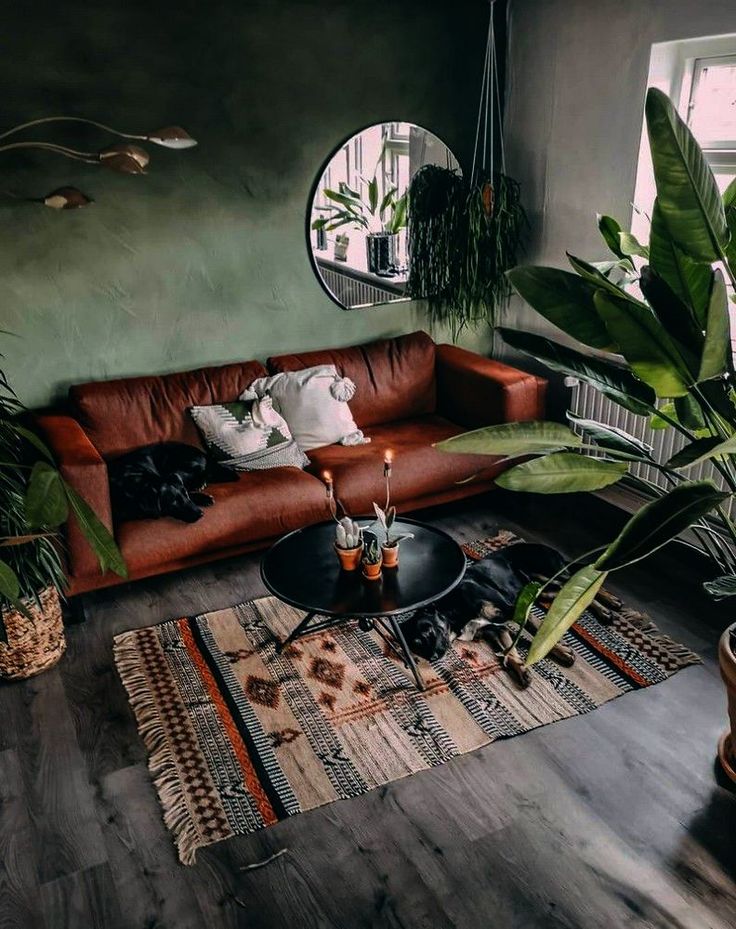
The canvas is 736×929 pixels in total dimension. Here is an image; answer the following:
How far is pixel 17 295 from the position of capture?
354 centimetres

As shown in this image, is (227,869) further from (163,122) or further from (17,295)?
(163,122)

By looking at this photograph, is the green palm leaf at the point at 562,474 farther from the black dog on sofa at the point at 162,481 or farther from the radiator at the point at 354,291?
the radiator at the point at 354,291

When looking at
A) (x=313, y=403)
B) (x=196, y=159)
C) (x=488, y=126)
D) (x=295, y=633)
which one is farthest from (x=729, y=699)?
(x=488, y=126)

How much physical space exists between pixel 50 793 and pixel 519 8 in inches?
160

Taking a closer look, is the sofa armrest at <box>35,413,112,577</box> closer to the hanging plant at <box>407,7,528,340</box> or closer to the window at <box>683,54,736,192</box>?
the hanging plant at <box>407,7,528,340</box>

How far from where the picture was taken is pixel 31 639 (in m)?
2.80

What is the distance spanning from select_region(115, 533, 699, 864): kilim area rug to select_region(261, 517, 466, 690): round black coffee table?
122mm

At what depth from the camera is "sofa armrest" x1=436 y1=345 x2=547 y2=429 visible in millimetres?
3848

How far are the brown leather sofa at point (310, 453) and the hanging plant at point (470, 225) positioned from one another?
1.07ft

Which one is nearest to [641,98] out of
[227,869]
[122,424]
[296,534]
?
[296,534]

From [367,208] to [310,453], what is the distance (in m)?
1.34

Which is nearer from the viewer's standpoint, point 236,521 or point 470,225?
point 236,521

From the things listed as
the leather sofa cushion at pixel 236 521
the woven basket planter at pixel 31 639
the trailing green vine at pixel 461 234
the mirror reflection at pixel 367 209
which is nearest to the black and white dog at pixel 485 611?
the leather sofa cushion at pixel 236 521

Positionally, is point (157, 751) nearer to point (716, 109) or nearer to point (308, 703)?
point (308, 703)
